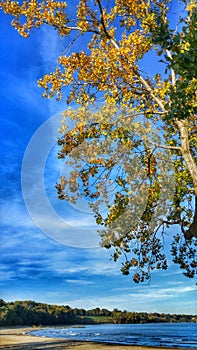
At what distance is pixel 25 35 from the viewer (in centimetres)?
1919

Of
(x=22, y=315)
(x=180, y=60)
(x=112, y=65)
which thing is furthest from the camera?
(x=22, y=315)

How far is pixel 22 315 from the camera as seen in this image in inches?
5586

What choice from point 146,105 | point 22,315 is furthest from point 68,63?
point 22,315


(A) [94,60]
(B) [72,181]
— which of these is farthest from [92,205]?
(A) [94,60]

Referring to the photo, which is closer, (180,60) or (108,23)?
(180,60)

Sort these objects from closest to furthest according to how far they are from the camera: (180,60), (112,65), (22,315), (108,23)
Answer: (180,60)
(112,65)
(108,23)
(22,315)

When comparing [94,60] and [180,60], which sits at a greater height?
[94,60]

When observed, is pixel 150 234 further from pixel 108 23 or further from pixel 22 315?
pixel 22 315

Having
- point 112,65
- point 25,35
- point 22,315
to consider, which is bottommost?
point 22,315

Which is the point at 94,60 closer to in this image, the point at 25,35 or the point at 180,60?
the point at 25,35

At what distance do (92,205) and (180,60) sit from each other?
10.3m

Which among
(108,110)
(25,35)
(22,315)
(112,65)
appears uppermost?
(25,35)

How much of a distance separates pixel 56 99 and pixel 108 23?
498 cm

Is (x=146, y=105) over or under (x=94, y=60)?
under
